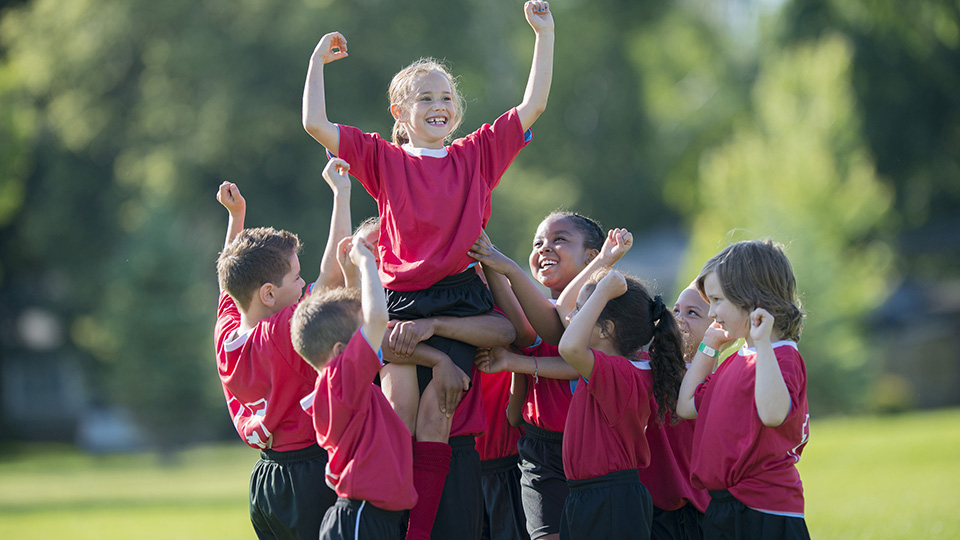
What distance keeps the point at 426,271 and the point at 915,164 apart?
2905 cm

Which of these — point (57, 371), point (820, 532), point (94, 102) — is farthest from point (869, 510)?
point (57, 371)

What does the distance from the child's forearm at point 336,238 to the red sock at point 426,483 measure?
813 millimetres

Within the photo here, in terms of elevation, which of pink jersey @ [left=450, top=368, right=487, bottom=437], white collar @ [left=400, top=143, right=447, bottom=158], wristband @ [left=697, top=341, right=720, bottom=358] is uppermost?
white collar @ [left=400, top=143, right=447, bottom=158]

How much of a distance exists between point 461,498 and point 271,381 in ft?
3.20

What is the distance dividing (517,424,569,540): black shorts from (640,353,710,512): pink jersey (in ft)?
1.33

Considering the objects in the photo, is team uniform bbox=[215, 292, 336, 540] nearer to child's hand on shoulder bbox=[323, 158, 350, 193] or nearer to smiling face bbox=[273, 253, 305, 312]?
smiling face bbox=[273, 253, 305, 312]

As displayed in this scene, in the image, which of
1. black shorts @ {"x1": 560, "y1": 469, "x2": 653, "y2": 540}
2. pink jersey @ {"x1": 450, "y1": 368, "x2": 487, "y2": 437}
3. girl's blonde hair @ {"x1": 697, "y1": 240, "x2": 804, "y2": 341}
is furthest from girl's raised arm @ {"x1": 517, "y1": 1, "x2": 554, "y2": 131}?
black shorts @ {"x1": 560, "y1": 469, "x2": 653, "y2": 540}

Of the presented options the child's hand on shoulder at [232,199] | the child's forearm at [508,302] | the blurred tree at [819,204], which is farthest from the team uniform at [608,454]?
the blurred tree at [819,204]

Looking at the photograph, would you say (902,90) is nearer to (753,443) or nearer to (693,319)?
(693,319)

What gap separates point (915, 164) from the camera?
97.2ft

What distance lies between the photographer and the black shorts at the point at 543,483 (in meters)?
4.50

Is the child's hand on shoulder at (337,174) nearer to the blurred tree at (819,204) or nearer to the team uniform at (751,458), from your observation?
the team uniform at (751,458)

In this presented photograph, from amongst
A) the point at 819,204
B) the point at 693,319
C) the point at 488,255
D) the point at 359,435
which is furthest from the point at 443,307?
the point at 819,204

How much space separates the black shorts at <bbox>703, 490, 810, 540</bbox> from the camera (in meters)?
3.84
